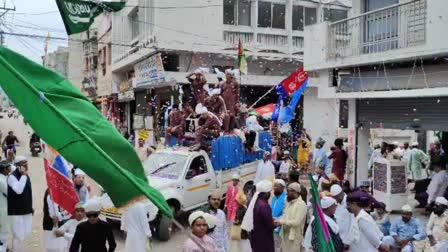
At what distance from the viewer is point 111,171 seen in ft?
9.87

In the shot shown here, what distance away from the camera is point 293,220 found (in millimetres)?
7164

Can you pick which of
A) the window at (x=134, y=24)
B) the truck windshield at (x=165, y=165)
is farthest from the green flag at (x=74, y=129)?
the window at (x=134, y=24)

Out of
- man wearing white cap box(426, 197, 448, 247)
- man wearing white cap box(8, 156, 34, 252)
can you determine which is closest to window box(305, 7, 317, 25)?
man wearing white cap box(426, 197, 448, 247)

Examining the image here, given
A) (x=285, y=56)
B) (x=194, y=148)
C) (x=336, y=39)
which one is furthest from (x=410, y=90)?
(x=285, y=56)

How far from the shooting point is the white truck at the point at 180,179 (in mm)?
10312

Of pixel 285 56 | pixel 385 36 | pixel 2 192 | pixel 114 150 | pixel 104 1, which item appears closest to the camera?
pixel 114 150

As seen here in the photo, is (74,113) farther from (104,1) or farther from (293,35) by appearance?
(293,35)

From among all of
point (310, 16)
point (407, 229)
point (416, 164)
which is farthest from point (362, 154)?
point (310, 16)

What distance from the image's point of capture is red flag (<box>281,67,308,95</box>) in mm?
16016

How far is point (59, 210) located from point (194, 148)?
14.6 ft

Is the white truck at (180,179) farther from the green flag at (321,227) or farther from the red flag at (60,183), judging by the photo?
the green flag at (321,227)

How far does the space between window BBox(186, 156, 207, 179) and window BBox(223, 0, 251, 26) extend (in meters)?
16.0

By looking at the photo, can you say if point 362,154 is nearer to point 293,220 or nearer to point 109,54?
point 293,220

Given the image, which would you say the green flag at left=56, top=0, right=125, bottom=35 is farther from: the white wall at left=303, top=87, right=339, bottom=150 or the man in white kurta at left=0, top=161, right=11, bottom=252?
the white wall at left=303, top=87, right=339, bottom=150
